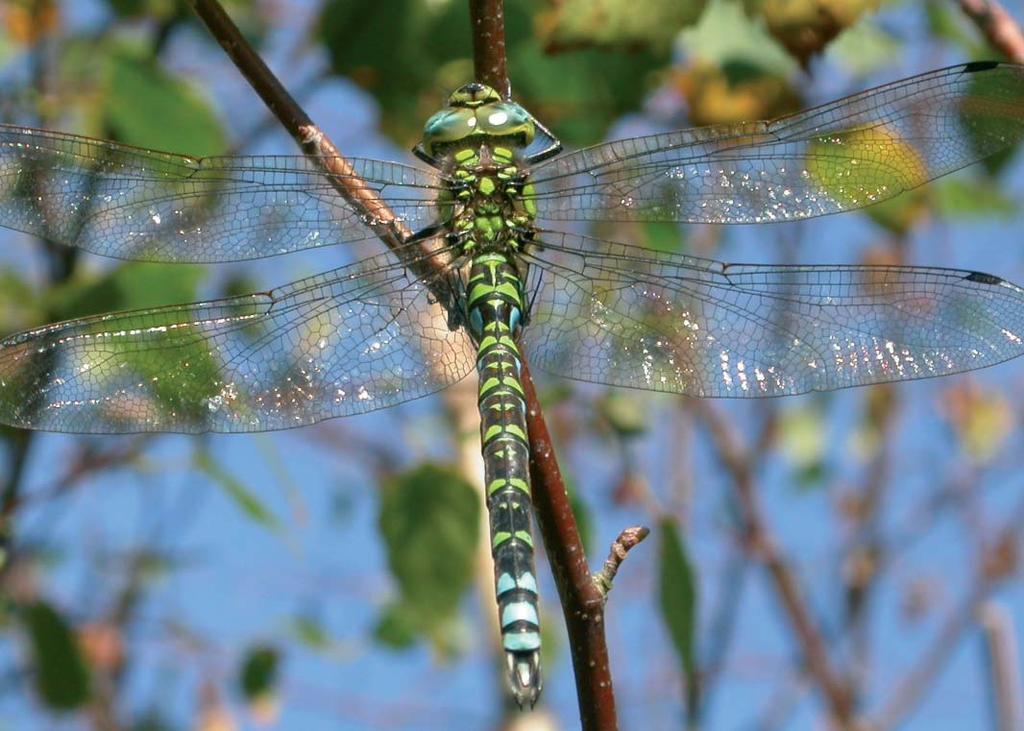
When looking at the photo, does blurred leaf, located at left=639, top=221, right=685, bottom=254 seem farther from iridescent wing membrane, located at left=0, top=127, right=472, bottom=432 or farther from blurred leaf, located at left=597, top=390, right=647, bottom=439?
iridescent wing membrane, located at left=0, top=127, right=472, bottom=432

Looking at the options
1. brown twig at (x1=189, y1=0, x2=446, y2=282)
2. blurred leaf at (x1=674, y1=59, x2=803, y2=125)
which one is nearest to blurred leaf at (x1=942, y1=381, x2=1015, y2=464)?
blurred leaf at (x1=674, y1=59, x2=803, y2=125)

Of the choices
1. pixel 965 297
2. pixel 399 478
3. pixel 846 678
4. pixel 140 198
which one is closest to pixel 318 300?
pixel 140 198

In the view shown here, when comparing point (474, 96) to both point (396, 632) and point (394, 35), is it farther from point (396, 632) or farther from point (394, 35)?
point (396, 632)

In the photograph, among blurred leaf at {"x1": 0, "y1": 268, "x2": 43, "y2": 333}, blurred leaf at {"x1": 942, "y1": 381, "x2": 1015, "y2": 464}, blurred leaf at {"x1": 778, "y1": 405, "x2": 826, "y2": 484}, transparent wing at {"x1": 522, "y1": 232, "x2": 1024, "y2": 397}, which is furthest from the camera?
blurred leaf at {"x1": 942, "y1": 381, "x2": 1015, "y2": 464}

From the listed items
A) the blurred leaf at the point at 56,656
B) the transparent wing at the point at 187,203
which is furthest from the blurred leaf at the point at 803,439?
the transparent wing at the point at 187,203

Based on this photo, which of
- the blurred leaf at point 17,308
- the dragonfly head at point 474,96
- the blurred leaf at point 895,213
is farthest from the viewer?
the blurred leaf at point 17,308

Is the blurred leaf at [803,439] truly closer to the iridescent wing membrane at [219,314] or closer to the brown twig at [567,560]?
the iridescent wing membrane at [219,314]

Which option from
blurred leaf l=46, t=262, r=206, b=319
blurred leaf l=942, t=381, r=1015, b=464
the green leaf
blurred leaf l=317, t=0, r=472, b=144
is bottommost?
the green leaf

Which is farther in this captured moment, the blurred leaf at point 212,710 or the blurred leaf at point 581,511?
the blurred leaf at point 212,710
